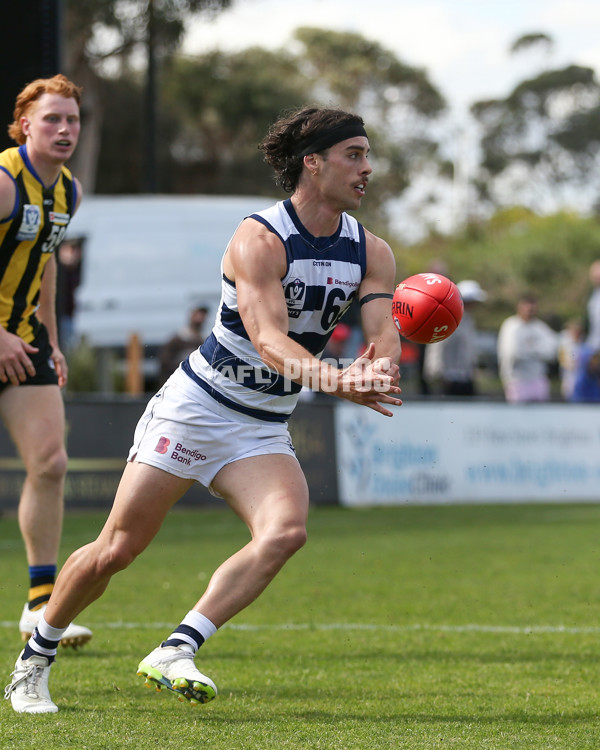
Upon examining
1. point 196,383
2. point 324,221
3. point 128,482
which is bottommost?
point 128,482

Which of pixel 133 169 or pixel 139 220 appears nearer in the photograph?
pixel 139 220

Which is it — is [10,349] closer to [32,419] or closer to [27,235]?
[32,419]

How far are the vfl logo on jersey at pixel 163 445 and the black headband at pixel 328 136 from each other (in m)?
1.25

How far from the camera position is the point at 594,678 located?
525 centimetres

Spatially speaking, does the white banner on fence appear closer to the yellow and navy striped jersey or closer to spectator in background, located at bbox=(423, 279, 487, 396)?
spectator in background, located at bbox=(423, 279, 487, 396)

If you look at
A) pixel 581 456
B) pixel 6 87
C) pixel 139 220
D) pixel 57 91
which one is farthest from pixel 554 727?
pixel 139 220

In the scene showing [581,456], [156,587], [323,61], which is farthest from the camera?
[323,61]

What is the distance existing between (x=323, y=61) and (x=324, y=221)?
174 feet

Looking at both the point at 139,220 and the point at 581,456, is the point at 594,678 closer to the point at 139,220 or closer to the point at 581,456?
the point at 581,456

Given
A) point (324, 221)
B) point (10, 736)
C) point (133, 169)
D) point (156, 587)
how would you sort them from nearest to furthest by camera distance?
point (10, 736)
point (324, 221)
point (156, 587)
point (133, 169)

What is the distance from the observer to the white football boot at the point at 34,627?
18.3 ft

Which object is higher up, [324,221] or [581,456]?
[324,221]

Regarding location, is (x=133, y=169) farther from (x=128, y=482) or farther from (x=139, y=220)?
(x=128, y=482)

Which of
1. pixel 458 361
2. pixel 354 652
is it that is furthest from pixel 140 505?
pixel 458 361
